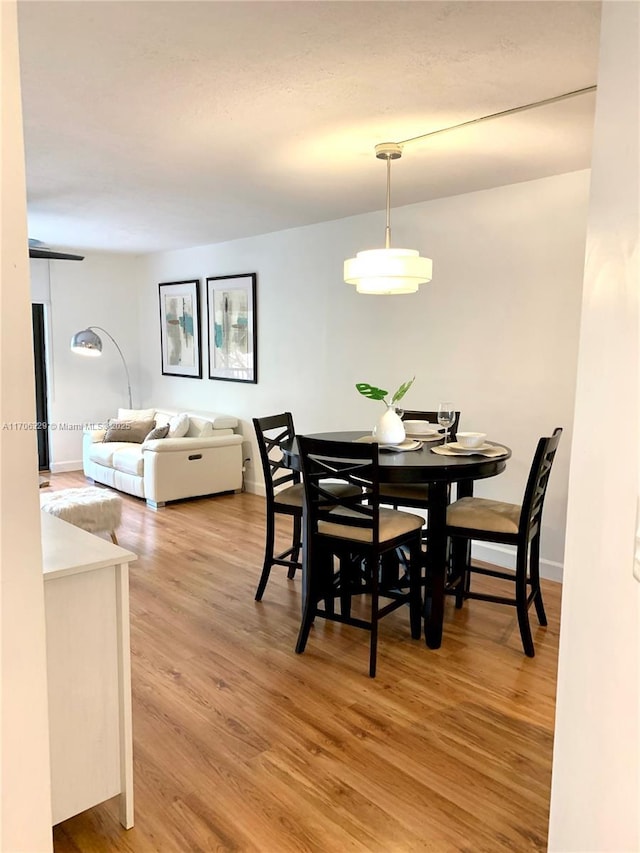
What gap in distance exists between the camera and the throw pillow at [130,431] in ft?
22.1

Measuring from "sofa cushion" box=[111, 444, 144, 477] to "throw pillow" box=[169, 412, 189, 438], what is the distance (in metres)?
0.35

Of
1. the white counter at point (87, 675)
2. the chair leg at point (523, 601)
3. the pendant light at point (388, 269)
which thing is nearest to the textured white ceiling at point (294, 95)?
the pendant light at point (388, 269)

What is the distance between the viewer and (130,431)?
265 inches

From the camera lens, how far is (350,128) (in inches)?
116

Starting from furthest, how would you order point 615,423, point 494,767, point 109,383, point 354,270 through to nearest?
1. point 109,383
2. point 354,270
3. point 494,767
4. point 615,423

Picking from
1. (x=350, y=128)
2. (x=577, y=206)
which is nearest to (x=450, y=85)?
(x=350, y=128)

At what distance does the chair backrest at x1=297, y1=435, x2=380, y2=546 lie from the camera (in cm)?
277

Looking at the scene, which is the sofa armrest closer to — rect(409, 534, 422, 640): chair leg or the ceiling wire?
rect(409, 534, 422, 640): chair leg

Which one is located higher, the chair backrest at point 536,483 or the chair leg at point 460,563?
the chair backrest at point 536,483

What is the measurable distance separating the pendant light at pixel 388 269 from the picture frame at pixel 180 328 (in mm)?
3964

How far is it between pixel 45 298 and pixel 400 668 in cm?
612

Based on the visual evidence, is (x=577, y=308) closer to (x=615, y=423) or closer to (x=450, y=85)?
(x=450, y=85)

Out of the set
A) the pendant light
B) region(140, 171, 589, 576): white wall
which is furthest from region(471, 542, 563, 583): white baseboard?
the pendant light

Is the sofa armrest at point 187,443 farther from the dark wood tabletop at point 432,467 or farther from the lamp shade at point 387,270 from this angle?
the lamp shade at point 387,270
